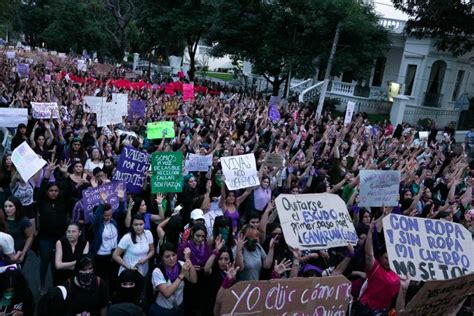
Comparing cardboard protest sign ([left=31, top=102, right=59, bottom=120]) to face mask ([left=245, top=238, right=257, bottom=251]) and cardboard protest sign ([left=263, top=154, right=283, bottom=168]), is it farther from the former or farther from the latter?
face mask ([left=245, top=238, right=257, bottom=251])

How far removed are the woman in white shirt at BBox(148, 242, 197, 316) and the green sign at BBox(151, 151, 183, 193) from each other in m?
2.06

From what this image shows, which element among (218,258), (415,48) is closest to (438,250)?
(218,258)

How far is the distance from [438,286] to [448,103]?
90.2 feet

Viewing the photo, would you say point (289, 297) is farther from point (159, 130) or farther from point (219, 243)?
point (159, 130)

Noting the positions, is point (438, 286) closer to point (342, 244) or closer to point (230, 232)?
point (342, 244)

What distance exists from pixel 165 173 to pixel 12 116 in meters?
4.19

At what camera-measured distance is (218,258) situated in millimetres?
4918

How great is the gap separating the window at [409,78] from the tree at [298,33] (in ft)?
13.5

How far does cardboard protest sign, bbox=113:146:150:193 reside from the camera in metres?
6.97

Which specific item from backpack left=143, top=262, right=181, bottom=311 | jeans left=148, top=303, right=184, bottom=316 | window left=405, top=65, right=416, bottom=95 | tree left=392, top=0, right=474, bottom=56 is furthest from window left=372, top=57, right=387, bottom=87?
jeans left=148, top=303, right=184, bottom=316

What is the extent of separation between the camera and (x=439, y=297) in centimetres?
412

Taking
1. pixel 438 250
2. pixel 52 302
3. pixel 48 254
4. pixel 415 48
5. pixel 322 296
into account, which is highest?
pixel 415 48

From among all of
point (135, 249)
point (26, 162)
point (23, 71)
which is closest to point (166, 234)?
point (135, 249)

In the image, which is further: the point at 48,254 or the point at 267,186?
the point at 267,186
